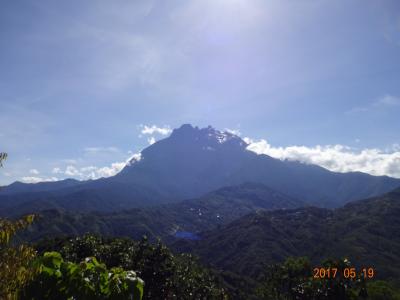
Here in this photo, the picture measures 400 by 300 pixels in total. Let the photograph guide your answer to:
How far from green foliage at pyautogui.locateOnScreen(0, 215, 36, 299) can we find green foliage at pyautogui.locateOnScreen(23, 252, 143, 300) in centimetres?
26

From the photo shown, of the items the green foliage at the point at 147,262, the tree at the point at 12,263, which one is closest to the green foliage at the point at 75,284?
the tree at the point at 12,263

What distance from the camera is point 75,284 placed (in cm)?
861

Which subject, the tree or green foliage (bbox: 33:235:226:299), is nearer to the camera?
the tree

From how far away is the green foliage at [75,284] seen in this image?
859cm

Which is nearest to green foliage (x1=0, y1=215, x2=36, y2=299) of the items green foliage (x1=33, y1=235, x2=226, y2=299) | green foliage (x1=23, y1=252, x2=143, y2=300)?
green foliage (x1=23, y1=252, x2=143, y2=300)

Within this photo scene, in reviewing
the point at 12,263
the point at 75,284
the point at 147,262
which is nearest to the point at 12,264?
the point at 12,263

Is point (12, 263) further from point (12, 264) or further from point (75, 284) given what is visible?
→ point (75, 284)

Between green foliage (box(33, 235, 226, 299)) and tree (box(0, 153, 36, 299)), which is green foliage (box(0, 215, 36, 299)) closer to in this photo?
tree (box(0, 153, 36, 299))

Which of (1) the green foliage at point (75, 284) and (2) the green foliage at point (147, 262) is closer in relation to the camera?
(1) the green foliage at point (75, 284)

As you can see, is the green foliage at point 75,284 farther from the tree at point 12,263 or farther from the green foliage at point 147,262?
the green foliage at point 147,262

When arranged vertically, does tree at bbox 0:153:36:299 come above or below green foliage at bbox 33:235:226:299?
above

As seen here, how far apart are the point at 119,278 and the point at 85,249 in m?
74.9

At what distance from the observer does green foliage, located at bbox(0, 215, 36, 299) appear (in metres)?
8.22

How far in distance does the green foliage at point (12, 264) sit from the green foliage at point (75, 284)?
26 centimetres
